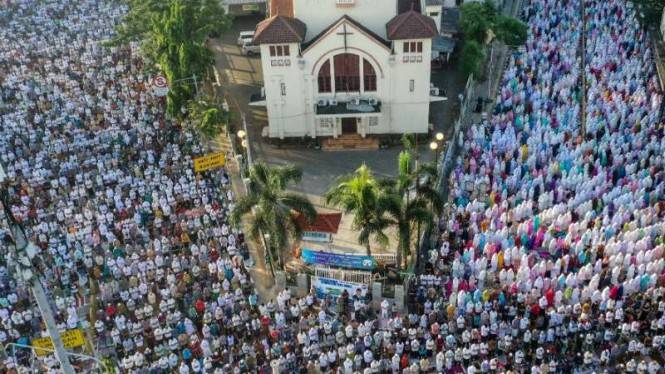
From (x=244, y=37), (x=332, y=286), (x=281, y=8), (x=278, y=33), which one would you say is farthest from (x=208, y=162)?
(x=244, y=37)

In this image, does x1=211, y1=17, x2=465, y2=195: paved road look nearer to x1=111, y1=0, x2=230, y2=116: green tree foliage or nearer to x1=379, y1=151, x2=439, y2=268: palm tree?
x1=111, y1=0, x2=230, y2=116: green tree foliage

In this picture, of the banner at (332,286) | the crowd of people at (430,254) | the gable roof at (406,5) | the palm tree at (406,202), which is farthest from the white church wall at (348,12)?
the banner at (332,286)

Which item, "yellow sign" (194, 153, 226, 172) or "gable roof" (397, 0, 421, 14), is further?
"gable roof" (397, 0, 421, 14)

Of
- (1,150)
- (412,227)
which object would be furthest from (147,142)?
(412,227)

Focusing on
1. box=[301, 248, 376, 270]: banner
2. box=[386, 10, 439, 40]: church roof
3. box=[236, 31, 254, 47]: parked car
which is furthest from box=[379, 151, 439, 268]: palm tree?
box=[236, 31, 254, 47]: parked car

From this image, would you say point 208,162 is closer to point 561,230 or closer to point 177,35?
point 177,35

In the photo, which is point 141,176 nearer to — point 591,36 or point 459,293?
point 459,293

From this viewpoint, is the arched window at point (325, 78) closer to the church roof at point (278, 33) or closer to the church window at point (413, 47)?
the church roof at point (278, 33)
